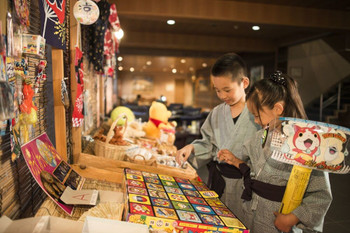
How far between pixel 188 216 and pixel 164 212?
0.10 meters

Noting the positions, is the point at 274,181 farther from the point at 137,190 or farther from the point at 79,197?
the point at 79,197

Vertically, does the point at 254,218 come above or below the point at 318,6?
below

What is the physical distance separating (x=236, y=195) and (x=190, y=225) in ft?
2.69

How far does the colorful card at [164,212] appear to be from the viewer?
108cm

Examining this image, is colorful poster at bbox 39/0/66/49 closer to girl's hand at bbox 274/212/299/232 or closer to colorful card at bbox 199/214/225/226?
colorful card at bbox 199/214/225/226

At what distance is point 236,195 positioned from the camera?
1.80 m

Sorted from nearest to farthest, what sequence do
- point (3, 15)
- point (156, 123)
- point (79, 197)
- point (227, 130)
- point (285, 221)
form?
point (3, 15)
point (285, 221)
point (79, 197)
point (227, 130)
point (156, 123)

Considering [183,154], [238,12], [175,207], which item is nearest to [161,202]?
[175,207]

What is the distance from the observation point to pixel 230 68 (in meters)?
1.73

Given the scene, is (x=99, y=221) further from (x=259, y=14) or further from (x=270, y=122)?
(x=259, y=14)

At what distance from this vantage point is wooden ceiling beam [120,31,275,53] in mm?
9117

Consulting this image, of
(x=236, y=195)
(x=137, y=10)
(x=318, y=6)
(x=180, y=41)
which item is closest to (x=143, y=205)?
(x=236, y=195)

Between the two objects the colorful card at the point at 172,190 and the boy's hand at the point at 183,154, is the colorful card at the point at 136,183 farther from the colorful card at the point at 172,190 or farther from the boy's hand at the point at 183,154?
the boy's hand at the point at 183,154

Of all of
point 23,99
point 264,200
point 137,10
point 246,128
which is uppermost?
point 137,10
